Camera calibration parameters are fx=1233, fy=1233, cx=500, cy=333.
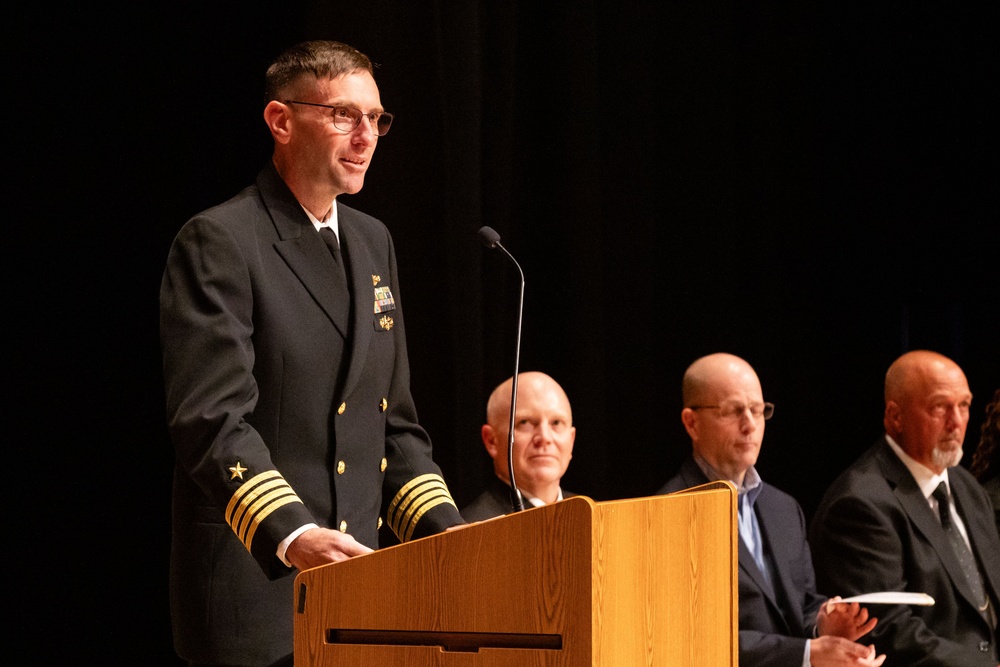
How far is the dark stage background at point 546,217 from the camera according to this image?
2953 millimetres

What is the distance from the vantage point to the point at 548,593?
53.0 inches

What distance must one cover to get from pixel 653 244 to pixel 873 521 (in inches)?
50.1

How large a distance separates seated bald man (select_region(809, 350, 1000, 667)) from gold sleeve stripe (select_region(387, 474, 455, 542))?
202 cm

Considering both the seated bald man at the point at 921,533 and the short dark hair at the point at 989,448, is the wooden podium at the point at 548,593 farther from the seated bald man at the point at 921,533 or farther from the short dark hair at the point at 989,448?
the short dark hair at the point at 989,448

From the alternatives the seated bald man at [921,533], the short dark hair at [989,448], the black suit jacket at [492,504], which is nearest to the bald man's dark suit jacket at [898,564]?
the seated bald man at [921,533]

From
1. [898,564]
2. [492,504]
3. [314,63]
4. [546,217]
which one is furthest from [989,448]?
[314,63]

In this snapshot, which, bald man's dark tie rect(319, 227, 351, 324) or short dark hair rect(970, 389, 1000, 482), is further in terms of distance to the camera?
short dark hair rect(970, 389, 1000, 482)

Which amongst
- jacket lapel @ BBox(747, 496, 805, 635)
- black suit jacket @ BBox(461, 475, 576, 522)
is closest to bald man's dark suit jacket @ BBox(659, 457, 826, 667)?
jacket lapel @ BBox(747, 496, 805, 635)

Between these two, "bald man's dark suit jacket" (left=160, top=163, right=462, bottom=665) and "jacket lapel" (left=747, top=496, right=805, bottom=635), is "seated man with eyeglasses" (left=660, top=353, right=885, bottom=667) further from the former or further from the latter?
"bald man's dark suit jacket" (left=160, top=163, right=462, bottom=665)

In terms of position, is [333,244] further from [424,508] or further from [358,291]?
[424,508]

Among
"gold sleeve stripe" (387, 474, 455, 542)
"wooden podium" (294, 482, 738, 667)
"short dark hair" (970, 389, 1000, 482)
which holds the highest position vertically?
"short dark hair" (970, 389, 1000, 482)

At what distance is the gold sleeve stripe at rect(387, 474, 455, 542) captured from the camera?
80.6 inches

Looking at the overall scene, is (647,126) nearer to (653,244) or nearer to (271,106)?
(653,244)

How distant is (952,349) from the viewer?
A: 5059 mm
